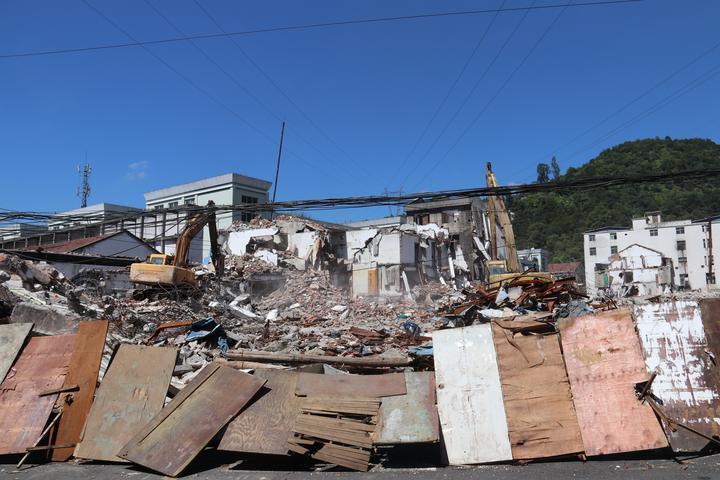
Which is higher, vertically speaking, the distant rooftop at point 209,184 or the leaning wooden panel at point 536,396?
the distant rooftop at point 209,184

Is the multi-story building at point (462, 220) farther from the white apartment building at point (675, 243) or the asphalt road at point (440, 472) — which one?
the asphalt road at point (440, 472)

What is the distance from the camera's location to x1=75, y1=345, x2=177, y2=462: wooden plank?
665 cm

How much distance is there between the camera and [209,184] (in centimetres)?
4891


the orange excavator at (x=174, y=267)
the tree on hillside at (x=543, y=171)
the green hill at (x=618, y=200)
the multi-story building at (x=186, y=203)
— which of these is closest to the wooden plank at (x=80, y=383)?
the orange excavator at (x=174, y=267)

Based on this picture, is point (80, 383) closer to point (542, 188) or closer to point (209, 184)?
point (542, 188)

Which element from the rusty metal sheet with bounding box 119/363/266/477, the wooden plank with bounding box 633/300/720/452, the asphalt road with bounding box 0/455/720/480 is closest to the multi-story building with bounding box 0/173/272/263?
the rusty metal sheet with bounding box 119/363/266/477

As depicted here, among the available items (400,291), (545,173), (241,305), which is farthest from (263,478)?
(545,173)

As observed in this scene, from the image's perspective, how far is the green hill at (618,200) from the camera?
4322 cm

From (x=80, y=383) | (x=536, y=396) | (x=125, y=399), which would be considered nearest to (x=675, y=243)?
(x=536, y=396)

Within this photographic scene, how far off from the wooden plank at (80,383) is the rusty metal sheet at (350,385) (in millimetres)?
2956

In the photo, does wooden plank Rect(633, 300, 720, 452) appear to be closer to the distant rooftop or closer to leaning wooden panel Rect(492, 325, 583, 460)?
leaning wooden panel Rect(492, 325, 583, 460)

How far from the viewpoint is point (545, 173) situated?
121750 mm

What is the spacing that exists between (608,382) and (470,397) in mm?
1693

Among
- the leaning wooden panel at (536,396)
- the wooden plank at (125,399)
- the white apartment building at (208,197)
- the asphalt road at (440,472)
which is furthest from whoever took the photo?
the white apartment building at (208,197)
